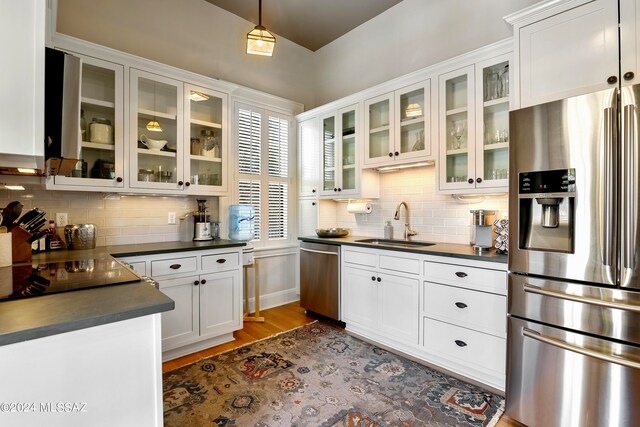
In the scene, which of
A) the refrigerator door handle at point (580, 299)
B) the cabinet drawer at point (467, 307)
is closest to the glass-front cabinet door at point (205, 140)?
the cabinet drawer at point (467, 307)

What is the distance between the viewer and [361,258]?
116 inches

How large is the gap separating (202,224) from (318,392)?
1.86 meters

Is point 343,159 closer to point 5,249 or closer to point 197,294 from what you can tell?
point 197,294

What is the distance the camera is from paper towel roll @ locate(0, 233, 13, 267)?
1.65 meters

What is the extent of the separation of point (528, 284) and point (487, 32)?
2227 millimetres

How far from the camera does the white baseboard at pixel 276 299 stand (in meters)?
3.82

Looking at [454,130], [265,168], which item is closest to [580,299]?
[454,130]

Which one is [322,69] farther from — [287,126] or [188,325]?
[188,325]

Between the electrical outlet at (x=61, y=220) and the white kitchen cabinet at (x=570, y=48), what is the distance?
3.41 meters

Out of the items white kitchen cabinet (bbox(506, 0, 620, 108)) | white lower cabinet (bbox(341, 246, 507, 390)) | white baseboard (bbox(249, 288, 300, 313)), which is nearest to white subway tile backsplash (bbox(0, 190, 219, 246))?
white baseboard (bbox(249, 288, 300, 313))

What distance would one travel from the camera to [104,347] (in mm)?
950

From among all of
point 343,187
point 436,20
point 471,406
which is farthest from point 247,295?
point 436,20

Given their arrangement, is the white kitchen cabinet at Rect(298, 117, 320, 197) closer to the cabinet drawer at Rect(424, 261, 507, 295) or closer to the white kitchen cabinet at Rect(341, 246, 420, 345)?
the white kitchen cabinet at Rect(341, 246, 420, 345)

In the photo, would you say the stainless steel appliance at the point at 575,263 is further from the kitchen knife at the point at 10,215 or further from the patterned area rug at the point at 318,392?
the kitchen knife at the point at 10,215
